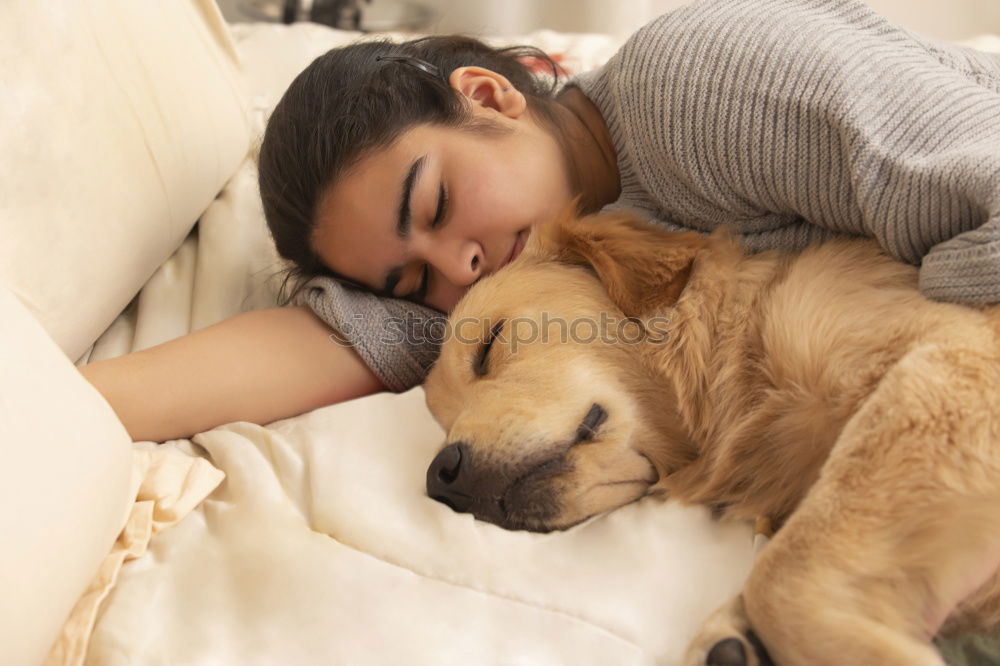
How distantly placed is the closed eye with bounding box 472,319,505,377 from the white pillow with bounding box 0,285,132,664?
0.60m

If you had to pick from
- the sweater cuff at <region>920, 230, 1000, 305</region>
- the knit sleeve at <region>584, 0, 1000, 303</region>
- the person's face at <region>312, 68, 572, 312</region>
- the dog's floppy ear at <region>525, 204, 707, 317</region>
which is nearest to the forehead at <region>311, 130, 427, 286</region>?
the person's face at <region>312, 68, 572, 312</region>

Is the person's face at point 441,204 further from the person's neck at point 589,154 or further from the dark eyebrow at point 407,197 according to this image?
the person's neck at point 589,154

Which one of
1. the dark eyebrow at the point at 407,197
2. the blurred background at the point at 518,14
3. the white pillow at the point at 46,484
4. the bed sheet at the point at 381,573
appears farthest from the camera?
the blurred background at the point at 518,14

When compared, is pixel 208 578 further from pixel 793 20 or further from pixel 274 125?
pixel 793 20

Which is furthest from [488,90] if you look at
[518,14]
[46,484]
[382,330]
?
[518,14]

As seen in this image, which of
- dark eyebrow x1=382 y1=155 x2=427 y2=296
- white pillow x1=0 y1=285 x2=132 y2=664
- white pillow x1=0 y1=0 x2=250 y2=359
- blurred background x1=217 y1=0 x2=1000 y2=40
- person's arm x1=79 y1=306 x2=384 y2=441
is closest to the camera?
white pillow x1=0 y1=285 x2=132 y2=664

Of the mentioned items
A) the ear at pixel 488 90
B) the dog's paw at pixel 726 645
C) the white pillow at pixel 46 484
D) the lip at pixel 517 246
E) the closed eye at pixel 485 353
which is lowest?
the dog's paw at pixel 726 645

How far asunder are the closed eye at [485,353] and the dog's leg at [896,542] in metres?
0.62

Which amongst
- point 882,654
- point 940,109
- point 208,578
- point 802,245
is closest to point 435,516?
point 208,578

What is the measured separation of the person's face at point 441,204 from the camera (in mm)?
1759

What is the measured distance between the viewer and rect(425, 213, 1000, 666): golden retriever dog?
108 cm

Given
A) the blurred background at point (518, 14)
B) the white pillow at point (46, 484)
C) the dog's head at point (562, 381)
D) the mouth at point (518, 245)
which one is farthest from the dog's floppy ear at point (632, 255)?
the blurred background at point (518, 14)

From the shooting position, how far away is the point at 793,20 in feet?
5.74

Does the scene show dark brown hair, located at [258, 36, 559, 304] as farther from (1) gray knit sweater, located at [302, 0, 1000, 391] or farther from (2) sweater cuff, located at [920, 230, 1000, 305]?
(2) sweater cuff, located at [920, 230, 1000, 305]
